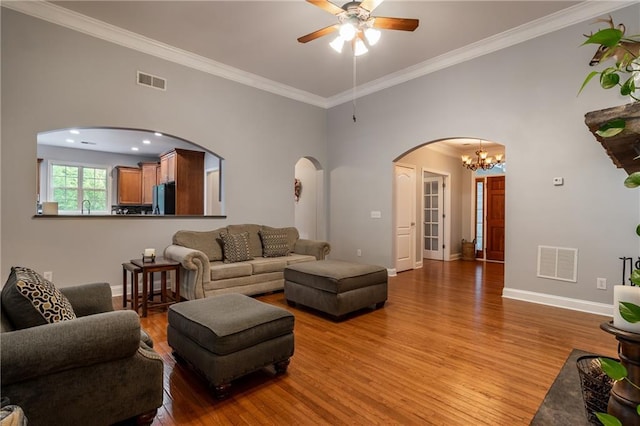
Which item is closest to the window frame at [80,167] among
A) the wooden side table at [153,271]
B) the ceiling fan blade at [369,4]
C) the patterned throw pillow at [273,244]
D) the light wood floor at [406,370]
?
the wooden side table at [153,271]

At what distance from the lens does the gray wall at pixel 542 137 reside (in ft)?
11.8

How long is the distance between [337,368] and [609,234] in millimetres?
3569

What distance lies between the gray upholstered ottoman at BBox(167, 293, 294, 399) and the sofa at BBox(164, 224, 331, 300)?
1.46 meters

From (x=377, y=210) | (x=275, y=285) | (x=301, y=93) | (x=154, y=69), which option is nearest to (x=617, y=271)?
(x=377, y=210)

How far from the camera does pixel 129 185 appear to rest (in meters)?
9.03

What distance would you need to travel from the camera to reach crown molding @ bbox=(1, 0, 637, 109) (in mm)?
3637

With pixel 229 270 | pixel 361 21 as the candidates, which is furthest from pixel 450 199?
pixel 229 270

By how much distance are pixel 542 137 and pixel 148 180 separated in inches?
368

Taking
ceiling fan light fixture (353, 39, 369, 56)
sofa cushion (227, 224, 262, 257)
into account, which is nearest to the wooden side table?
sofa cushion (227, 224, 262, 257)

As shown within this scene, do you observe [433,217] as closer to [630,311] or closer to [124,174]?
[630,311]

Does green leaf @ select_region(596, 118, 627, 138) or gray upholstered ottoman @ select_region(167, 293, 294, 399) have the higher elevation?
green leaf @ select_region(596, 118, 627, 138)

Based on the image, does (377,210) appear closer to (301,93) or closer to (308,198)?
(308,198)

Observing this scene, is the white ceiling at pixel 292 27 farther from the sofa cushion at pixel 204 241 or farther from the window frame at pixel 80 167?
the window frame at pixel 80 167

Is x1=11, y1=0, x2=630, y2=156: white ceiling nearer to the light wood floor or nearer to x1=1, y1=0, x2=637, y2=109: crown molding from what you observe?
x1=1, y1=0, x2=637, y2=109: crown molding
